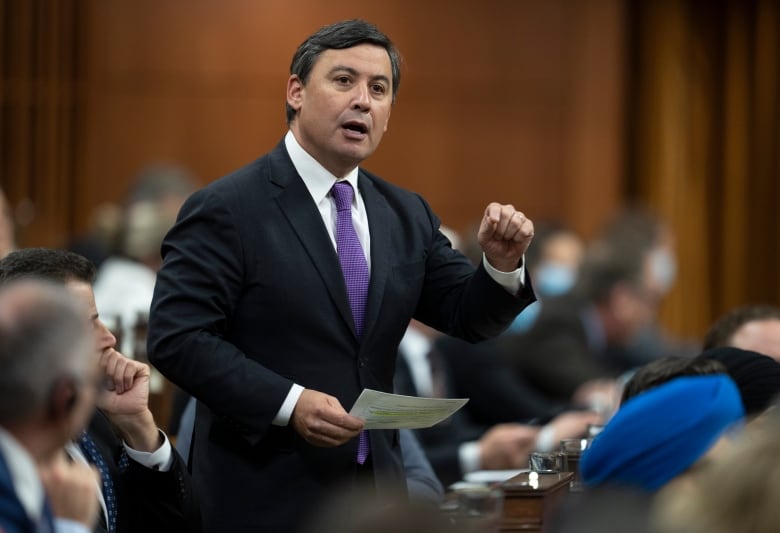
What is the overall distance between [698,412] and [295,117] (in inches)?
54.1

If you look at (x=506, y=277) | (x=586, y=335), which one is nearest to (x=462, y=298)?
(x=506, y=277)


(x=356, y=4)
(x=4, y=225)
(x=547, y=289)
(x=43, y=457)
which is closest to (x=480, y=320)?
(x=43, y=457)

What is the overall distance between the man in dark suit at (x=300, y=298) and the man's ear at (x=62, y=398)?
0.95 meters

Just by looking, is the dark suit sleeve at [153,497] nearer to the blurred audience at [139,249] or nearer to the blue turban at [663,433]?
the blue turban at [663,433]

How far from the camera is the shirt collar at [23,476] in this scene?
1.95m

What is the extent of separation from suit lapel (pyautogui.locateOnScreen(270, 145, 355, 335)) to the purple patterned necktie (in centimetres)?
3

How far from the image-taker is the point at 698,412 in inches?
89.1

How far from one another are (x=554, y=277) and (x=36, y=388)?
725 centimetres

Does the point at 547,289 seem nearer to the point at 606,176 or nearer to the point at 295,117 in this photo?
the point at 606,176

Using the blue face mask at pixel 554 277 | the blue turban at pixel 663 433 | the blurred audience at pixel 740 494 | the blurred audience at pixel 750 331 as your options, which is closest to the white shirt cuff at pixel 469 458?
the blurred audience at pixel 750 331

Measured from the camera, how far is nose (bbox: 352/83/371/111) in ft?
10.3

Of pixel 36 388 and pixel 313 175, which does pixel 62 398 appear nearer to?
pixel 36 388

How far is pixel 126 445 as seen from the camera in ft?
9.93

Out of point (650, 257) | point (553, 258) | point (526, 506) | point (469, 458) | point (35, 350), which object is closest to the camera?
point (35, 350)
